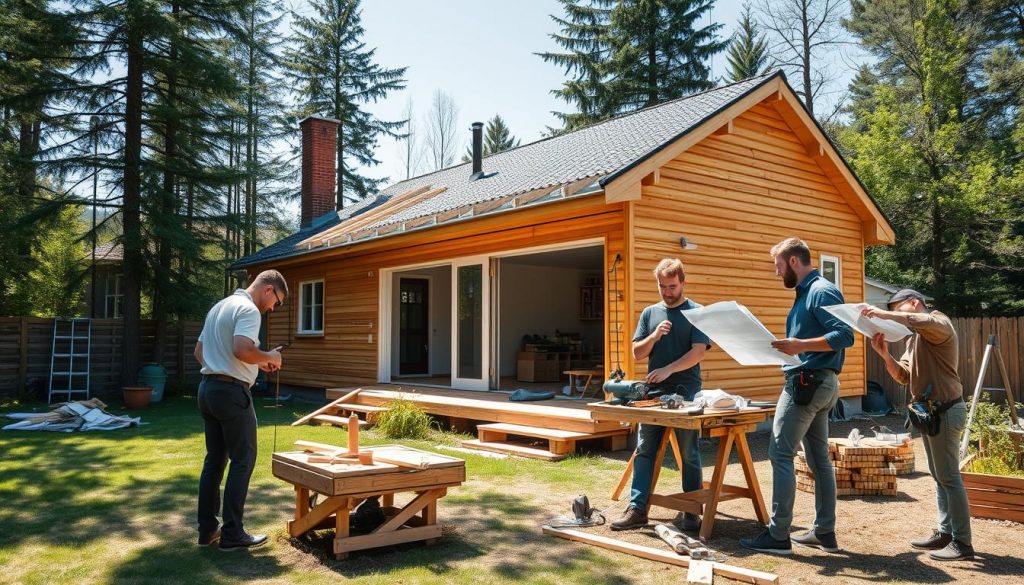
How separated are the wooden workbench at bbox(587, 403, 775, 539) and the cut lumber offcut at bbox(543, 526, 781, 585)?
471 millimetres

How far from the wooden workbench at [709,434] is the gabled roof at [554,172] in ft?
11.2

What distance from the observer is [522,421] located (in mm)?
8242

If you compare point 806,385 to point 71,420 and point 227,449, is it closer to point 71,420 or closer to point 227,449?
point 227,449

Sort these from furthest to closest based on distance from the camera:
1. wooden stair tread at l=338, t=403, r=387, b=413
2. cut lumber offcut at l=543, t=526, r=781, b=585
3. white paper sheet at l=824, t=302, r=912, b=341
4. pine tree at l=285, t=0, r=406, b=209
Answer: pine tree at l=285, t=0, r=406, b=209 → wooden stair tread at l=338, t=403, r=387, b=413 → white paper sheet at l=824, t=302, r=912, b=341 → cut lumber offcut at l=543, t=526, r=781, b=585

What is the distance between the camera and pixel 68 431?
9523mm

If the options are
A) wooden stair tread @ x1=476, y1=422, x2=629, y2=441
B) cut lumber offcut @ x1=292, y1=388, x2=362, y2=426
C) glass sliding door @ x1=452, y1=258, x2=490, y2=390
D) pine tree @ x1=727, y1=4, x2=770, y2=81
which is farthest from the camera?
pine tree @ x1=727, y1=4, x2=770, y2=81

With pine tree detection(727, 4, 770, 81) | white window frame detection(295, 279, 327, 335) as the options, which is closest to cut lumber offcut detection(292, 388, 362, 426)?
white window frame detection(295, 279, 327, 335)

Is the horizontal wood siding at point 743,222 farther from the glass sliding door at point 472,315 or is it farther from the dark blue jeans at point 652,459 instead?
the dark blue jeans at point 652,459

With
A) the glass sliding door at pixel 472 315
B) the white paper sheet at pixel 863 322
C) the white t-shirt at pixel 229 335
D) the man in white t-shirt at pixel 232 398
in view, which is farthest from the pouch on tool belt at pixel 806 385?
the glass sliding door at pixel 472 315

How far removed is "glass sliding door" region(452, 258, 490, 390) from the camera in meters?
10.1

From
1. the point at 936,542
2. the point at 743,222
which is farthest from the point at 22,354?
the point at 936,542

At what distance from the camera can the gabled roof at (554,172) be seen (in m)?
8.09

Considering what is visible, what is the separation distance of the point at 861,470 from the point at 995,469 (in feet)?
3.04

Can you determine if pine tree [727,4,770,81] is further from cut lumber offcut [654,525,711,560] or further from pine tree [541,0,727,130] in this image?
cut lumber offcut [654,525,711,560]
